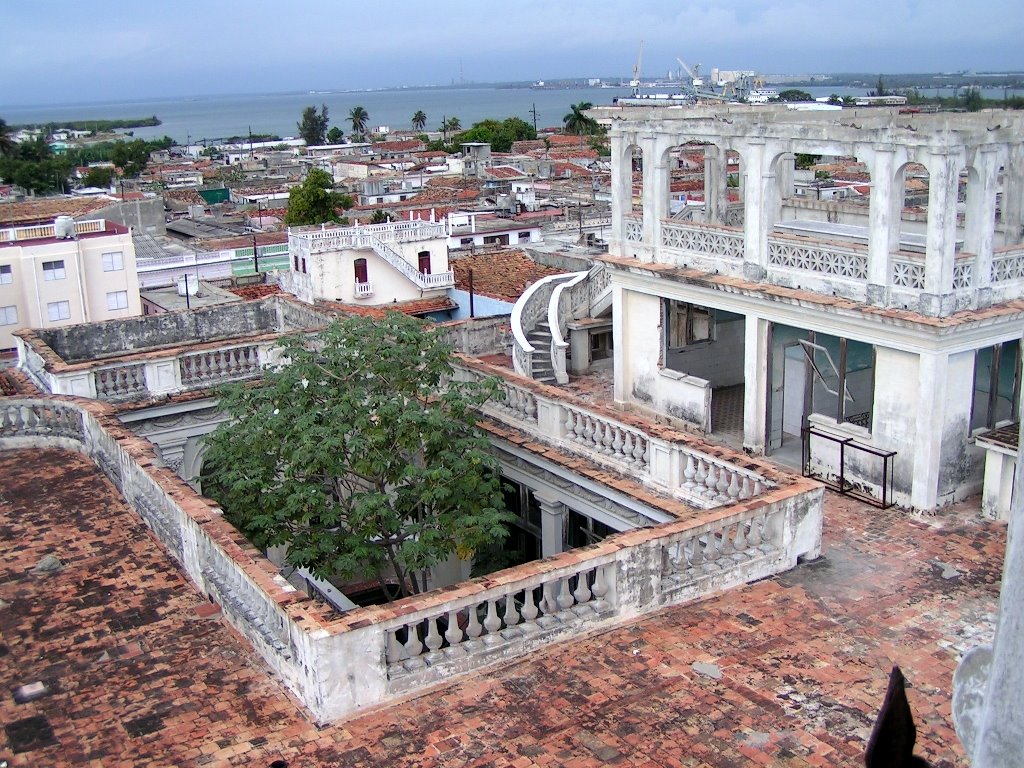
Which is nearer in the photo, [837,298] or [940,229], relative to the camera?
[940,229]

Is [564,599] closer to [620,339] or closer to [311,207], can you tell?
[620,339]

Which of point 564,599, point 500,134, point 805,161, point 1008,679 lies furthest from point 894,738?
point 500,134

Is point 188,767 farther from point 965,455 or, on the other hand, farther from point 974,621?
point 965,455

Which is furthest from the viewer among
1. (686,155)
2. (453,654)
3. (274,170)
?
(274,170)

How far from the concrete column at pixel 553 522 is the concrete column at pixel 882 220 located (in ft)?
16.3

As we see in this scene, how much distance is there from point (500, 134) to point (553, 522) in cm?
13161

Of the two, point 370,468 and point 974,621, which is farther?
point 370,468

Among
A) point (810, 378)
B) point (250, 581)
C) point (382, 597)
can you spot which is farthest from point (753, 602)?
point (382, 597)

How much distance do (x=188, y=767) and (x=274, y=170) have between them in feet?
434

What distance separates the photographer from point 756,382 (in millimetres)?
15828

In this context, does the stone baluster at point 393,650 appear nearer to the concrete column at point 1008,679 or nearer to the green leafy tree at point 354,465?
the green leafy tree at point 354,465

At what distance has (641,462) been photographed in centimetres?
1285

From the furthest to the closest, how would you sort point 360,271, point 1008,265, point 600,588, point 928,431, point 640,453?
point 360,271 < point 1008,265 < point 928,431 < point 640,453 < point 600,588

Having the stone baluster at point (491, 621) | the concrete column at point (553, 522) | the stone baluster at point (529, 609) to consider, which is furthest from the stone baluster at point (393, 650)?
the concrete column at point (553, 522)
